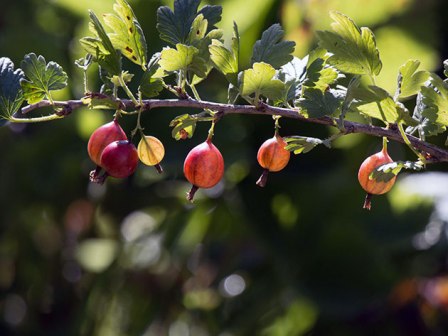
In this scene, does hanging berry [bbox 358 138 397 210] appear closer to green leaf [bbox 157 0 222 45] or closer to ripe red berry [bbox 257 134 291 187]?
ripe red berry [bbox 257 134 291 187]

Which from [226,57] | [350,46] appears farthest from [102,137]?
[350,46]

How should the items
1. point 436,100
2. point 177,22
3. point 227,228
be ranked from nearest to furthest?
point 436,100 < point 177,22 < point 227,228

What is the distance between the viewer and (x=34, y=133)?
119 inches

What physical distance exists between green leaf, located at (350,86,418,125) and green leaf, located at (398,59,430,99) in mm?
26

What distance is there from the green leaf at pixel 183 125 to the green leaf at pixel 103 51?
0.07m

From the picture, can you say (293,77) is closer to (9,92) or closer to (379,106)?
(379,106)

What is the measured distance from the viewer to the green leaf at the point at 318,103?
31.8 inches

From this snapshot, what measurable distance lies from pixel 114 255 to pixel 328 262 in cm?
68

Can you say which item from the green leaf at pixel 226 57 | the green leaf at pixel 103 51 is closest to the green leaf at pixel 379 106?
the green leaf at pixel 226 57

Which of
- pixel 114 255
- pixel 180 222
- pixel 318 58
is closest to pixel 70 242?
pixel 114 255

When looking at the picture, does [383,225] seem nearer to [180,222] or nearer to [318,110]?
[180,222]

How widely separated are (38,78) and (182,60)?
0.14m

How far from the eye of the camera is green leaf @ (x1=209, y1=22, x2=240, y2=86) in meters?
0.80

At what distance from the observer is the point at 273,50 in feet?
2.77
